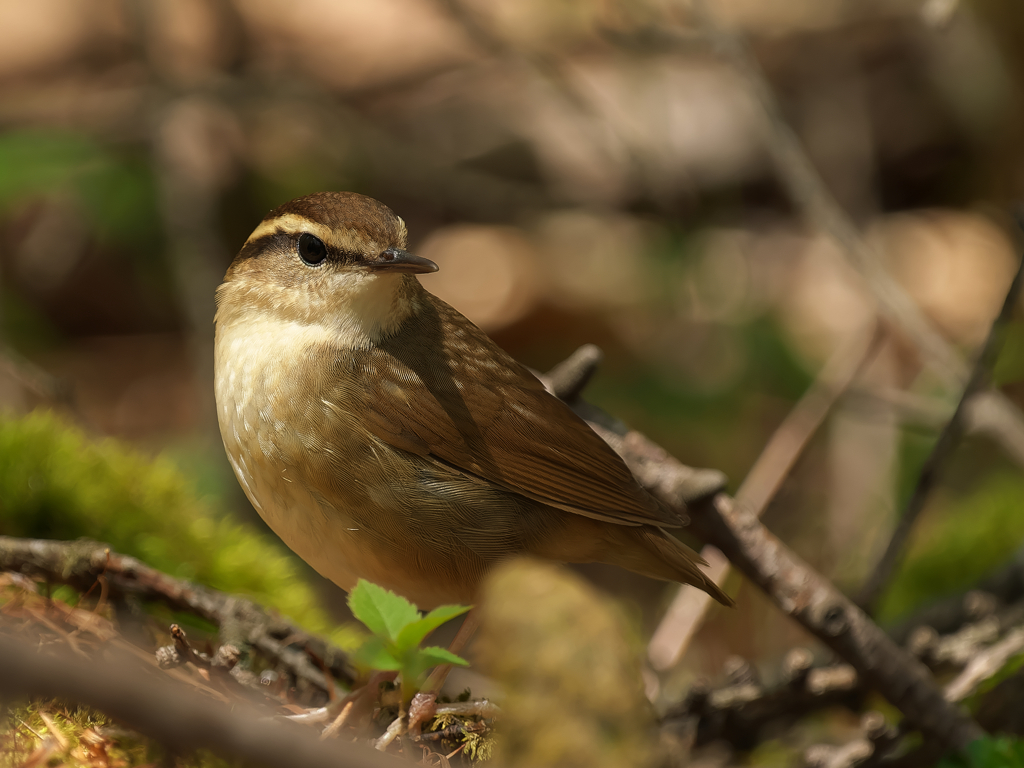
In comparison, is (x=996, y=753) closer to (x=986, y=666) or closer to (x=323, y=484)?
(x=986, y=666)

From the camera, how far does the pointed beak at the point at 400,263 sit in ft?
8.91

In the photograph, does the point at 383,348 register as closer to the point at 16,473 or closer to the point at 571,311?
the point at 16,473

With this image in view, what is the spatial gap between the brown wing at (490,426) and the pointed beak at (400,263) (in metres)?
0.27

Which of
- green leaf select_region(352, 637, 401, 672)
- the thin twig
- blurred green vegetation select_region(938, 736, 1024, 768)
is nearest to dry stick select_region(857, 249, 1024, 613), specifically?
the thin twig

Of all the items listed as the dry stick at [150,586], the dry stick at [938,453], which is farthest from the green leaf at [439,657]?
the dry stick at [938,453]

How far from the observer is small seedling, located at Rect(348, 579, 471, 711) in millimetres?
1792

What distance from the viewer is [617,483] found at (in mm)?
2836

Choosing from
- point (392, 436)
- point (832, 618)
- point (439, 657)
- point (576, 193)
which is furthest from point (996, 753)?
point (576, 193)

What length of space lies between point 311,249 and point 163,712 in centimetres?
221

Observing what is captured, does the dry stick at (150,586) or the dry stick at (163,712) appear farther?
the dry stick at (150,586)

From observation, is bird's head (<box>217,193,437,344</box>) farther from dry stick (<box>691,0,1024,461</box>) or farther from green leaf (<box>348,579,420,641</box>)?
dry stick (<box>691,0,1024,461</box>)

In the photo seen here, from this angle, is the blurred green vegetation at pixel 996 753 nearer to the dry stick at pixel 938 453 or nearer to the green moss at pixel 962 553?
the dry stick at pixel 938 453

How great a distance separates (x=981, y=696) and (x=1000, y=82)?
5.24 meters

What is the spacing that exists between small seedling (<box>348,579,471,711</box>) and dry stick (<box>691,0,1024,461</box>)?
2.91 m
